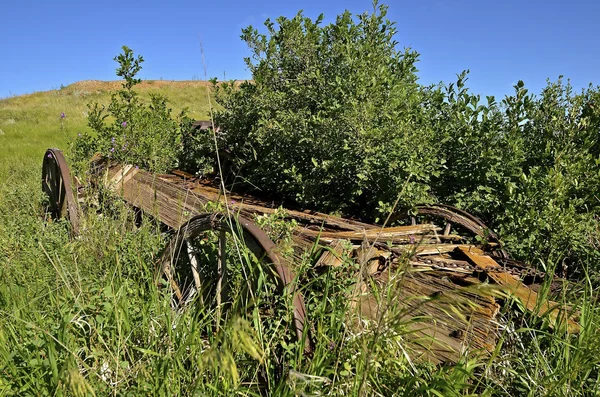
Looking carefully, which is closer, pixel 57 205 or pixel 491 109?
pixel 491 109

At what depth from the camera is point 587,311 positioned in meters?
2.19

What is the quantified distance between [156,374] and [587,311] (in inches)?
83.4

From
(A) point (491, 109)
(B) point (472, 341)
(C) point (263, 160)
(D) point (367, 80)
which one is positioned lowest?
(B) point (472, 341)

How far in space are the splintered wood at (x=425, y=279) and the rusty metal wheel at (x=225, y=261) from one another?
228 mm

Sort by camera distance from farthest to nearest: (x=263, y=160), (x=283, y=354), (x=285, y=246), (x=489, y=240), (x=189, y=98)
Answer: (x=189, y=98) → (x=263, y=160) → (x=489, y=240) → (x=285, y=246) → (x=283, y=354)

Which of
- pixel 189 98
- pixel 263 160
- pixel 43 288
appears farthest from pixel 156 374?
pixel 189 98

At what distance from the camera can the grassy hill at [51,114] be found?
12148 millimetres

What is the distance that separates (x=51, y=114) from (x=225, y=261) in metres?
21.9

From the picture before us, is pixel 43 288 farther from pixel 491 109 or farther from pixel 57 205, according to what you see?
pixel 491 109

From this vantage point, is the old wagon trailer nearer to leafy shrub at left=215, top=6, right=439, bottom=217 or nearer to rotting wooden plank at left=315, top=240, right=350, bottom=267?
rotting wooden plank at left=315, top=240, right=350, bottom=267

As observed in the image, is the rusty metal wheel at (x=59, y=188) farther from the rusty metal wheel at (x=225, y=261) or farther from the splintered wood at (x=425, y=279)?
the rusty metal wheel at (x=225, y=261)

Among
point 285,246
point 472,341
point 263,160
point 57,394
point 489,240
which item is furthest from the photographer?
point 263,160

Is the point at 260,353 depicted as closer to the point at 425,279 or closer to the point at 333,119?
the point at 425,279

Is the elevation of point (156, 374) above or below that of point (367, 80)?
below
